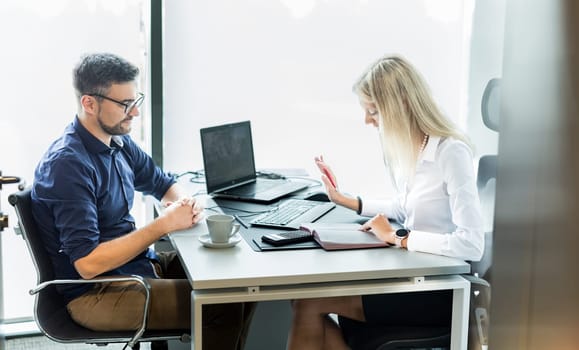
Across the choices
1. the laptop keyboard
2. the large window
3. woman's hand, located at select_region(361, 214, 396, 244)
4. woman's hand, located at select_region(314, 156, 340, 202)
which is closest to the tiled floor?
the large window

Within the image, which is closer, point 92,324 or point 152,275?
point 92,324

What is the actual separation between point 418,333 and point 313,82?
62.0 inches

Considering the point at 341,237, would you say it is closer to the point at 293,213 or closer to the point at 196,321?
the point at 293,213

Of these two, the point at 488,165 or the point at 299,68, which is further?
the point at 299,68

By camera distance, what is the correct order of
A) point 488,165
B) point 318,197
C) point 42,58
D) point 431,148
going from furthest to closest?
point 42,58, point 318,197, point 488,165, point 431,148

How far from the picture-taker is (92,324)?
7.16 feet

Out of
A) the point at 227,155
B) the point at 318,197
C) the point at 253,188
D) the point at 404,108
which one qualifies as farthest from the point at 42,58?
the point at 404,108

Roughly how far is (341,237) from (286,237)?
17cm

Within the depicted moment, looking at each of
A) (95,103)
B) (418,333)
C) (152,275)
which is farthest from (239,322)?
(95,103)

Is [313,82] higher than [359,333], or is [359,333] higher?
[313,82]

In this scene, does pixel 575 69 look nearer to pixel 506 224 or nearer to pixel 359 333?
pixel 506 224

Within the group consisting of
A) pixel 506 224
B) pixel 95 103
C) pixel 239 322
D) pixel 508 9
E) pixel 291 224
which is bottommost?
pixel 239 322

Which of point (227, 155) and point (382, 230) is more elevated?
point (227, 155)

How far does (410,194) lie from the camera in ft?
7.80
